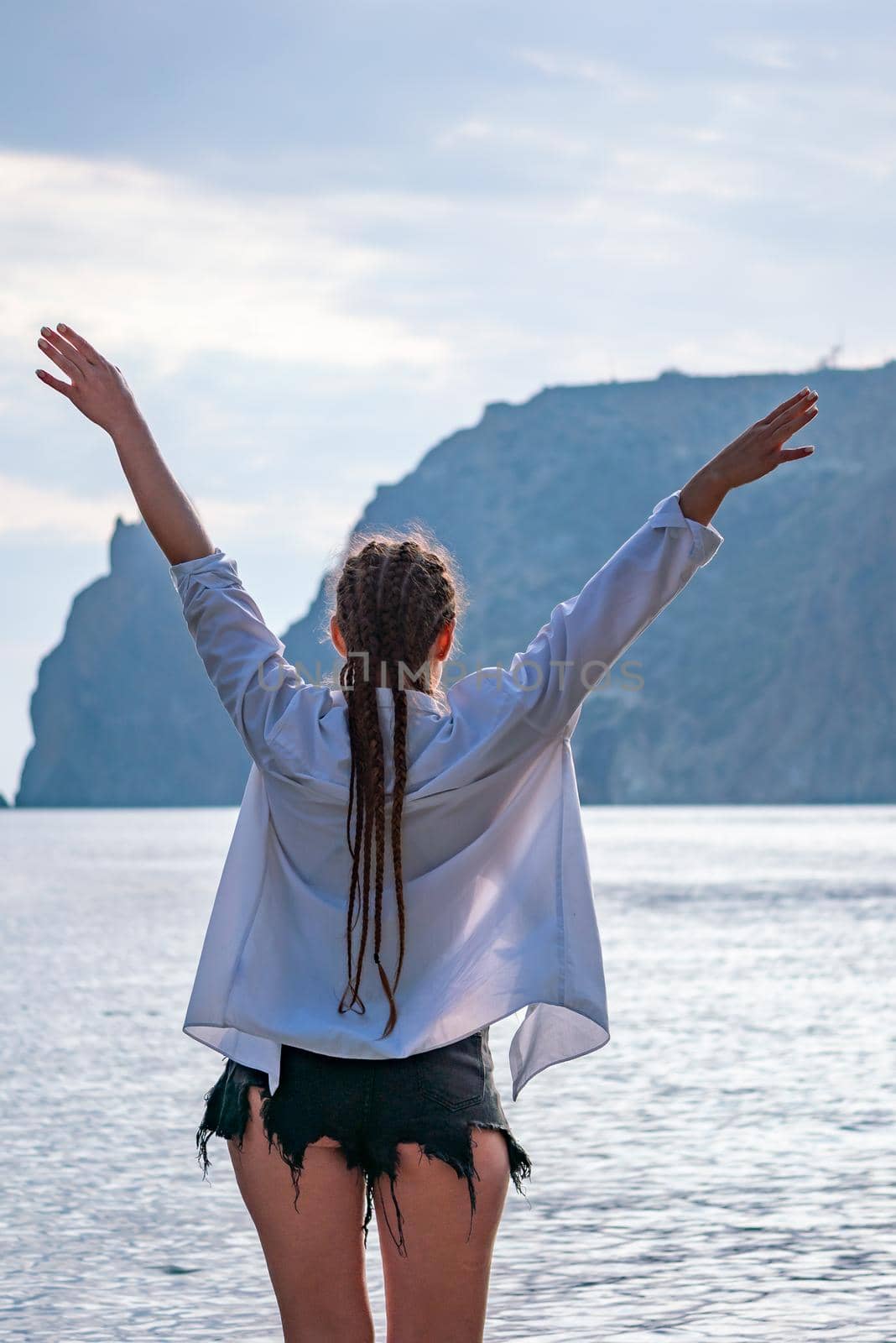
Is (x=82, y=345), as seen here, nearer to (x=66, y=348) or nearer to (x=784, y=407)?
(x=66, y=348)

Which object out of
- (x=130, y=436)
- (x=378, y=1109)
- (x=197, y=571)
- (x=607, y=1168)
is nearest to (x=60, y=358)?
(x=130, y=436)

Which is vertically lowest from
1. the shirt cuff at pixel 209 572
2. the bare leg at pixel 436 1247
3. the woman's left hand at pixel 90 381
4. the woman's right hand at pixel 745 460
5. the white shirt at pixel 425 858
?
the bare leg at pixel 436 1247

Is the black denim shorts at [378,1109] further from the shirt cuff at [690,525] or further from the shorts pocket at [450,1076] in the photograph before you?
the shirt cuff at [690,525]

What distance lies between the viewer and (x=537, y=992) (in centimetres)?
218

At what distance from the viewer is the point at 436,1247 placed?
7.10 ft

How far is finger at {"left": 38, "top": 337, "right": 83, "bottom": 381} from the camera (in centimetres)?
238

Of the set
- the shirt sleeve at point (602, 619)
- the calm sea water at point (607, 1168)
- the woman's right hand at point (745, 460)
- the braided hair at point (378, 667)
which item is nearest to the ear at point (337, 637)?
the braided hair at point (378, 667)

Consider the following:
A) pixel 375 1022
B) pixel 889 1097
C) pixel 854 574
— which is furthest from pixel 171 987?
pixel 854 574

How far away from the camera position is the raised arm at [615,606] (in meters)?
2.12

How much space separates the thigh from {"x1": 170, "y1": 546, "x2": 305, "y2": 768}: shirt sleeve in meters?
0.48

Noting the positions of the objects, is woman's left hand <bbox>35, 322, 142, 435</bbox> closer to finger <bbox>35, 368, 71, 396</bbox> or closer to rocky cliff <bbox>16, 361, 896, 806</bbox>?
finger <bbox>35, 368, 71, 396</bbox>

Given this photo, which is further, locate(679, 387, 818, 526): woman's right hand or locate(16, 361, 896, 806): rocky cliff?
locate(16, 361, 896, 806): rocky cliff

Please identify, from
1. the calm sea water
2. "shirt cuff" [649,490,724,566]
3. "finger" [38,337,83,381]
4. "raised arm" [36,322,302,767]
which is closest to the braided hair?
"raised arm" [36,322,302,767]

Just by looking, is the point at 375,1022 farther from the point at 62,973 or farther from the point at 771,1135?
the point at 62,973
